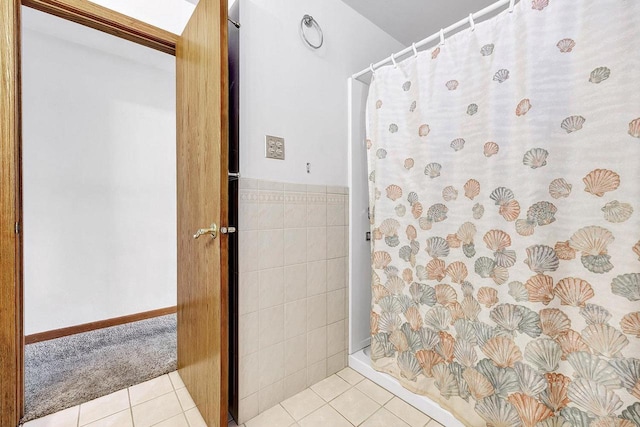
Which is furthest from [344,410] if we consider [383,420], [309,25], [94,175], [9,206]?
[94,175]

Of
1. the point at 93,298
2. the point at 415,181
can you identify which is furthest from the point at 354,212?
the point at 93,298

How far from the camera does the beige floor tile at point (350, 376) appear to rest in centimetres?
159

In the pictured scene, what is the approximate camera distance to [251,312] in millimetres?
1325

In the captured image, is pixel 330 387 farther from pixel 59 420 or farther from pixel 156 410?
pixel 59 420

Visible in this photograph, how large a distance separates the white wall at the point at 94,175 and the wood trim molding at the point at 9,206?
1139mm

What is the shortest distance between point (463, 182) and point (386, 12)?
1.31 meters

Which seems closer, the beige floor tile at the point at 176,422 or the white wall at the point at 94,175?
the beige floor tile at the point at 176,422

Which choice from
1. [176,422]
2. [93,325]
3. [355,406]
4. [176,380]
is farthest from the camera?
[93,325]

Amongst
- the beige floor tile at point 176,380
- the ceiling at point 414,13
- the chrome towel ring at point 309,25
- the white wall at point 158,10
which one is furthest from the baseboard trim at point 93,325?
the ceiling at point 414,13

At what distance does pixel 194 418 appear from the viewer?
1.30 metres

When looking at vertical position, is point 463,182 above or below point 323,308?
above

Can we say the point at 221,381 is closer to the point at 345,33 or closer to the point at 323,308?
the point at 323,308

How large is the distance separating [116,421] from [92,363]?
70cm

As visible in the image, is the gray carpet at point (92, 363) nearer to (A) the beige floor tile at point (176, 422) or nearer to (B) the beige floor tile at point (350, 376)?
(A) the beige floor tile at point (176, 422)
